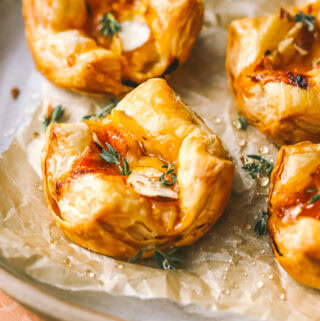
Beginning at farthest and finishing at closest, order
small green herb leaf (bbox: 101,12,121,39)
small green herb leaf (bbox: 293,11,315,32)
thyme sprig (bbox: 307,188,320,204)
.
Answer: small green herb leaf (bbox: 101,12,121,39), small green herb leaf (bbox: 293,11,315,32), thyme sprig (bbox: 307,188,320,204)

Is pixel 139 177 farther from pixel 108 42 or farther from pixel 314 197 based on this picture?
pixel 108 42

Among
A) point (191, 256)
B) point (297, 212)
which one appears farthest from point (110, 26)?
point (297, 212)

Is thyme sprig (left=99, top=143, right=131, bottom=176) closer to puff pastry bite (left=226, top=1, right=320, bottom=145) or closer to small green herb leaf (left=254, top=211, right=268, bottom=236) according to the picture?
small green herb leaf (left=254, top=211, right=268, bottom=236)

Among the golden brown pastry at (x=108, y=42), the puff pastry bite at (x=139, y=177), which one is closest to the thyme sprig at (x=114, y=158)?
the puff pastry bite at (x=139, y=177)

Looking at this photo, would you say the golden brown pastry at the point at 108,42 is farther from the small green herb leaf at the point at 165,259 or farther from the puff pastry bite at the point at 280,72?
the small green herb leaf at the point at 165,259

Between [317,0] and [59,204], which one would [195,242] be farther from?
[317,0]

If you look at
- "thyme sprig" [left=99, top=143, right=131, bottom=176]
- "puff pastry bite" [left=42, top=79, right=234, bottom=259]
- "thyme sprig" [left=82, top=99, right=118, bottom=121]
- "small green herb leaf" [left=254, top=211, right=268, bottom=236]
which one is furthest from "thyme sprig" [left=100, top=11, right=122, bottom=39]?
"small green herb leaf" [left=254, top=211, right=268, bottom=236]
